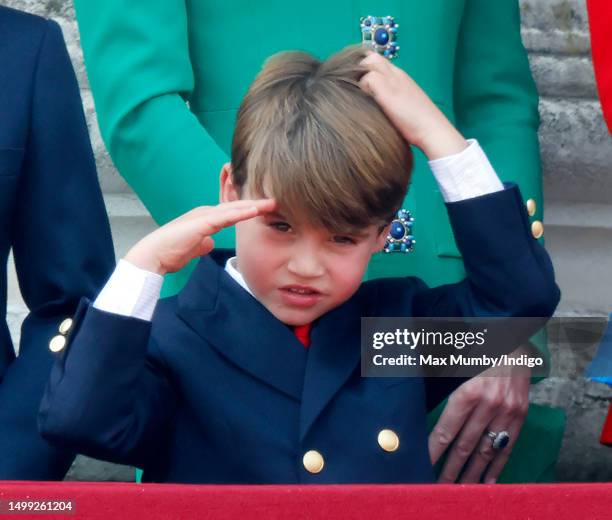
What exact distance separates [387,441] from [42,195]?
527 mm

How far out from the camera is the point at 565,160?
2637 millimetres

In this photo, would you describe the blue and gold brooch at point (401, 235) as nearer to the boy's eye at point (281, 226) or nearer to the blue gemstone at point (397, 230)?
the blue gemstone at point (397, 230)

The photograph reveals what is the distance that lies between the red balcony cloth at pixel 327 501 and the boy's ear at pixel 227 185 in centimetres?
59

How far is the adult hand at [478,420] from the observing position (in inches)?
75.5

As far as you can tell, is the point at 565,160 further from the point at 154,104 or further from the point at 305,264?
the point at 305,264

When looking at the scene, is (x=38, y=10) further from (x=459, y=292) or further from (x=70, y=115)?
(x=459, y=292)

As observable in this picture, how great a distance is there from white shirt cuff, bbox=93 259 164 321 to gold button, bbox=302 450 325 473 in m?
0.25

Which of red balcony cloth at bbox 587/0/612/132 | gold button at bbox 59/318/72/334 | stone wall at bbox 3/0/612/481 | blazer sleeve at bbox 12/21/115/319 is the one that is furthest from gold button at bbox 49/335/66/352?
stone wall at bbox 3/0/612/481

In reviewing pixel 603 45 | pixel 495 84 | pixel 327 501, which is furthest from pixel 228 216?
pixel 495 84

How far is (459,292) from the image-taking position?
178 centimetres

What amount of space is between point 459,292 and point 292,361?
228 millimetres

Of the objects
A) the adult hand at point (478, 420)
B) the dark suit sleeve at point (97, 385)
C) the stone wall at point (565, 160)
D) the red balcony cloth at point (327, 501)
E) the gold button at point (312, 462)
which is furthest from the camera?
the stone wall at point (565, 160)

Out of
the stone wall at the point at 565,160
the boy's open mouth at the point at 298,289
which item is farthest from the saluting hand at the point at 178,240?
the stone wall at the point at 565,160

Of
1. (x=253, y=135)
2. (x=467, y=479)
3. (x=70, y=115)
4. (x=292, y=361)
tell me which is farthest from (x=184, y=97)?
(x=467, y=479)
